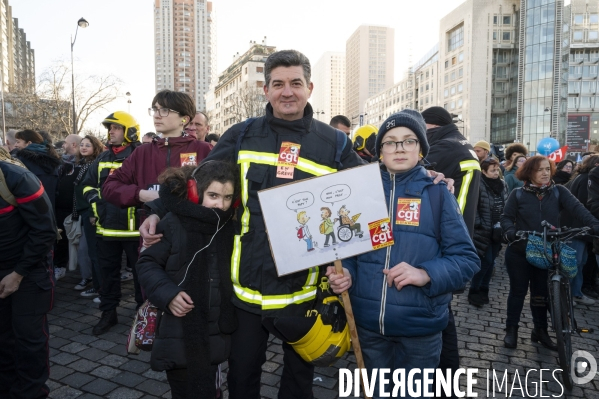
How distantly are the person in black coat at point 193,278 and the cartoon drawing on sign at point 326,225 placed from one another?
0.64 m

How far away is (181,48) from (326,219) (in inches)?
6111

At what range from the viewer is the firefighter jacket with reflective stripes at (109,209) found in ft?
16.0

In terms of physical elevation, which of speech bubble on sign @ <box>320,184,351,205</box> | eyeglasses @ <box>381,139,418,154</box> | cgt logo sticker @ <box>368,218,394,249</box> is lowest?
cgt logo sticker @ <box>368,218,394,249</box>

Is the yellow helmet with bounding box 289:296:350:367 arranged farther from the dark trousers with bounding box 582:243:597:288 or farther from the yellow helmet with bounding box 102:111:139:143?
the dark trousers with bounding box 582:243:597:288

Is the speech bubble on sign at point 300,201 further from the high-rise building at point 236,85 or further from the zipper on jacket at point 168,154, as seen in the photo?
the high-rise building at point 236,85

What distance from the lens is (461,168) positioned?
3334 millimetres

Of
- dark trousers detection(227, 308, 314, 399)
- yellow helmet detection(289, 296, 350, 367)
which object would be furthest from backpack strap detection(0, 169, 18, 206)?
yellow helmet detection(289, 296, 350, 367)

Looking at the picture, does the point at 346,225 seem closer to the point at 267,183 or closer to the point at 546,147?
the point at 267,183

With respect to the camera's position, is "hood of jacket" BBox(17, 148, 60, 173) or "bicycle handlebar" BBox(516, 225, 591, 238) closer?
"bicycle handlebar" BBox(516, 225, 591, 238)

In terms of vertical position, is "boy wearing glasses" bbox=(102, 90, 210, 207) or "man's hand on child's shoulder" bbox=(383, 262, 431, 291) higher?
"boy wearing glasses" bbox=(102, 90, 210, 207)

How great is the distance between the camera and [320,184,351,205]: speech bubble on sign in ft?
7.68

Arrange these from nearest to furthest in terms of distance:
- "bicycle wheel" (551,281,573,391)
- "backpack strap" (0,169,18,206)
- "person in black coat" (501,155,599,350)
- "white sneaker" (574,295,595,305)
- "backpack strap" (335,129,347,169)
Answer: "backpack strap" (335,129,347,169) → "backpack strap" (0,169,18,206) → "bicycle wheel" (551,281,573,391) → "person in black coat" (501,155,599,350) → "white sneaker" (574,295,595,305)

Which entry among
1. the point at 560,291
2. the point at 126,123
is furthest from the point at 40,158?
the point at 560,291

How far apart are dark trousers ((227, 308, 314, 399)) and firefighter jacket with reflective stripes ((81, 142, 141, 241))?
2687 millimetres
